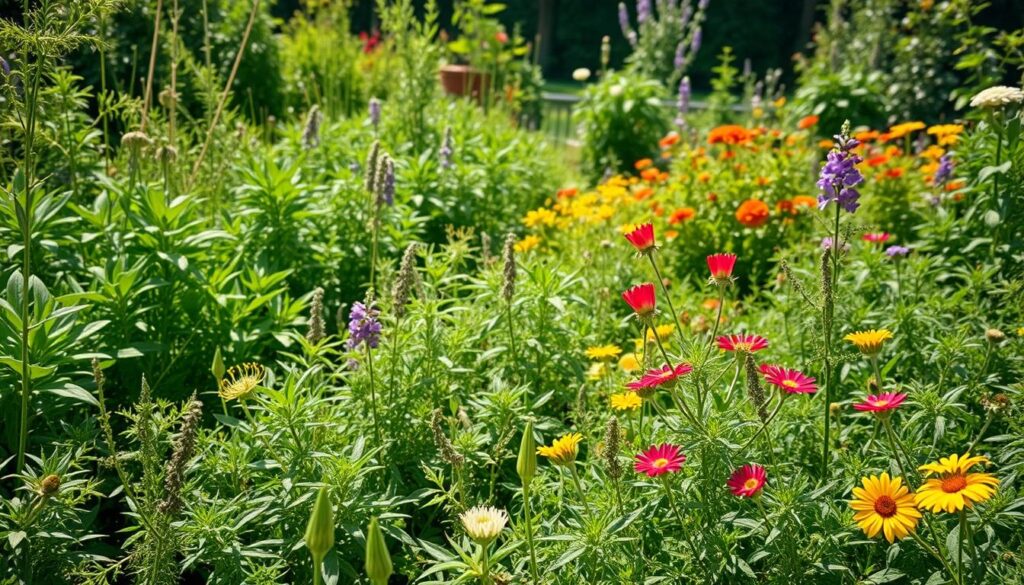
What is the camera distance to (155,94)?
554 centimetres

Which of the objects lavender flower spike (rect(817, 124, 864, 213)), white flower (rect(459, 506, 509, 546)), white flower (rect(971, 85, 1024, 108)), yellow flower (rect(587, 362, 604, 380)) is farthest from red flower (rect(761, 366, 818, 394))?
white flower (rect(971, 85, 1024, 108))

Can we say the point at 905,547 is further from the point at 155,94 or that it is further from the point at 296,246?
the point at 155,94

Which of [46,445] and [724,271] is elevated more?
[724,271]

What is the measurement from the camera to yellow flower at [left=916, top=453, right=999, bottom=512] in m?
1.33

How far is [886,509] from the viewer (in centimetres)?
138

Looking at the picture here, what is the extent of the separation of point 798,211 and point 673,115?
3.71m

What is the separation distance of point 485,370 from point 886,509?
4.37 ft

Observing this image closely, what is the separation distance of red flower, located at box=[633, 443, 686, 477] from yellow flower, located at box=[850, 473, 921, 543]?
1.04ft

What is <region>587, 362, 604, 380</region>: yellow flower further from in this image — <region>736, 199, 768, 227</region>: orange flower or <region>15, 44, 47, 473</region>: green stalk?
<region>15, 44, 47, 473</region>: green stalk

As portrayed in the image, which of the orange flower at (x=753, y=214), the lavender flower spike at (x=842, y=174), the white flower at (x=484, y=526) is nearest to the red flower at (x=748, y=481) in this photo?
the white flower at (x=484, y=526)

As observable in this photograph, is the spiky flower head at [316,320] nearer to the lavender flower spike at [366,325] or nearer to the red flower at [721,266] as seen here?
the lavender flower spike at [366,325]

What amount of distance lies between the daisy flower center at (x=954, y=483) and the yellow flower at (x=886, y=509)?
0.20 feet

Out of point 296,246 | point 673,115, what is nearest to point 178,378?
point 296,246

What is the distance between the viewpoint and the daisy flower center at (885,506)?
54.4 inches
